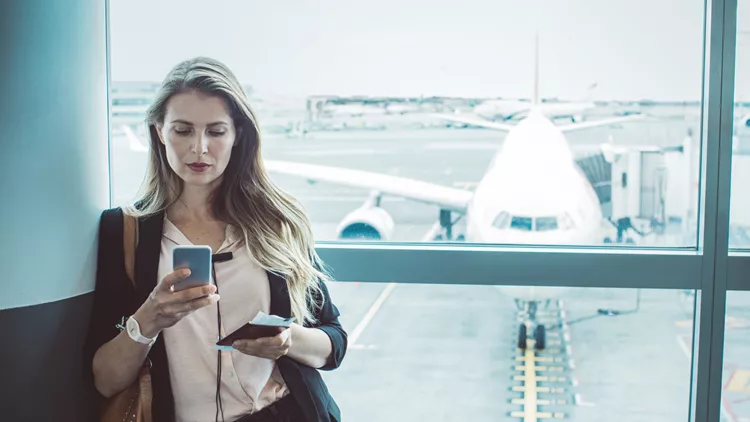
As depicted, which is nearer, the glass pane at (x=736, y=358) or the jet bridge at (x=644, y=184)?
the glass pane at (x=736, y=358)

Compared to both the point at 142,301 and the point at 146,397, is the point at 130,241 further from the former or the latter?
the point at 146,397

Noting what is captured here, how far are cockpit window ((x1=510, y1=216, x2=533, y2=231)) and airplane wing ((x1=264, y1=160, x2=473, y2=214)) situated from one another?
65.5 inches

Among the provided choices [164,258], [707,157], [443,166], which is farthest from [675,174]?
[164,258]

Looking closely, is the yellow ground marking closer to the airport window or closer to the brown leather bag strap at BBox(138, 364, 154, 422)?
the airport window

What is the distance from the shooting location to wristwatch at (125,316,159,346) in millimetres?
1477

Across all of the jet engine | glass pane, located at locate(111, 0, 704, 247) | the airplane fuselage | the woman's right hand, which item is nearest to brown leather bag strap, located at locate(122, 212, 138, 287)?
the woman's right hand

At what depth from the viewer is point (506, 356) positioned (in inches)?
125

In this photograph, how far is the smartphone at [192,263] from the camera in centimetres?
138

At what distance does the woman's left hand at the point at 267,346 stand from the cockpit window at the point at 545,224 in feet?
10.5

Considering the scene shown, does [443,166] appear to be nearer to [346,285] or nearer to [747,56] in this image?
[346,285]

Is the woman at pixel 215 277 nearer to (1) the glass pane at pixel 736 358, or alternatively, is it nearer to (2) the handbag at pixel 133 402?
(2) the handbag at pixel 133 402

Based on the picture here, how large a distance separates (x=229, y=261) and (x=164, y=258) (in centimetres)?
16

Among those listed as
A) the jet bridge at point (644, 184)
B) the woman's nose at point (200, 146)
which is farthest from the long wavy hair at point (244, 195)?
the jet bridge at point (644, 184)

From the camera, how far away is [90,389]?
5.59ft
